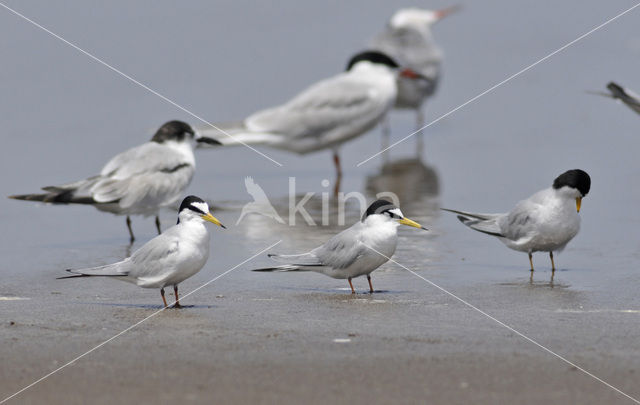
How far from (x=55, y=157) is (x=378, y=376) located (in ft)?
22.6

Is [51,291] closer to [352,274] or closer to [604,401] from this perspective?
[352,274]

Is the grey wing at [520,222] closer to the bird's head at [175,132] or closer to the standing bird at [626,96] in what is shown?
the standing bird at [626,96]

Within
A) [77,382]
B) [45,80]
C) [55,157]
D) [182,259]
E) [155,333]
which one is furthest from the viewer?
[45,80]

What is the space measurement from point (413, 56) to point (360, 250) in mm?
7449

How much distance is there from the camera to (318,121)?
10.0 metres

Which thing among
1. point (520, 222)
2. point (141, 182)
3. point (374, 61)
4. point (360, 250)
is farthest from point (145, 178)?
point (374, 61)

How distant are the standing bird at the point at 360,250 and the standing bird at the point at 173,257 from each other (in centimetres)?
64

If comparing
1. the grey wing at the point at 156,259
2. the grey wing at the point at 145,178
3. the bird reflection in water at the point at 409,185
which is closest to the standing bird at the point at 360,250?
the grey wing at the point at 156,259

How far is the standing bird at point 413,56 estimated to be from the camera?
12039 mm

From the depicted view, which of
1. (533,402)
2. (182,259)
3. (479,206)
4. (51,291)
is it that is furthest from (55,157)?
(533,402)

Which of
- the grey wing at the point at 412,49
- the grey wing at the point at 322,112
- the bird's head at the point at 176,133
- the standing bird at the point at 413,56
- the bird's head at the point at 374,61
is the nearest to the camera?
the bird's head at the point at 176,133

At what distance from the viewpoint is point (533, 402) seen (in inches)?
143

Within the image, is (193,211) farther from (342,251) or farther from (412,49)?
(412,49)

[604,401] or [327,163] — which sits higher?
[327,163]
